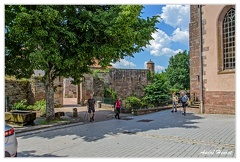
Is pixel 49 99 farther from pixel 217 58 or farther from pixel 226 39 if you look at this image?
pixel 226 39

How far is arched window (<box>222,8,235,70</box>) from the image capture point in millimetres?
12062

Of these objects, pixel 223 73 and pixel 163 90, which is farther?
pixel 163 90

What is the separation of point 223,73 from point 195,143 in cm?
692

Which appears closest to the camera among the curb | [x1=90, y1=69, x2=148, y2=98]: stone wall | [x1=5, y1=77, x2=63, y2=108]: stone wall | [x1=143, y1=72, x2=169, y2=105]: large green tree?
the curb

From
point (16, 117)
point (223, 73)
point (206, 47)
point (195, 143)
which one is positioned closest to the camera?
point (195, 143)

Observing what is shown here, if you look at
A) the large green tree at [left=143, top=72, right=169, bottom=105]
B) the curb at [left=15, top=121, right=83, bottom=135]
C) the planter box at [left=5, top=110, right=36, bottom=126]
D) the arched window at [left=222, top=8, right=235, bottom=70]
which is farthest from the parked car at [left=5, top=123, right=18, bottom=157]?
the large green tree at [left=143, top=72, right=169, bottom=105]

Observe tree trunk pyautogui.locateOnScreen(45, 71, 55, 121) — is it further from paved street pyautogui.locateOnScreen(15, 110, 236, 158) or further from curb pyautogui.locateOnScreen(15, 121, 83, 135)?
paved street pyautogui.locateOnScreen(15, 110, 236, 158)

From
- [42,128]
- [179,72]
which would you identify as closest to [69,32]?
[42,128]

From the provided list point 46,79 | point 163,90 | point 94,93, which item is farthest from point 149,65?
point 46,79

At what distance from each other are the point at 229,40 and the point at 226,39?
0.19 metres

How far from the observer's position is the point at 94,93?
23.0m

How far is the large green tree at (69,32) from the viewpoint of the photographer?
26.4ft

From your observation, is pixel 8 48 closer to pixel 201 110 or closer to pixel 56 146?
pixel 56 146

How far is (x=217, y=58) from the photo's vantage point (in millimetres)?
12555
